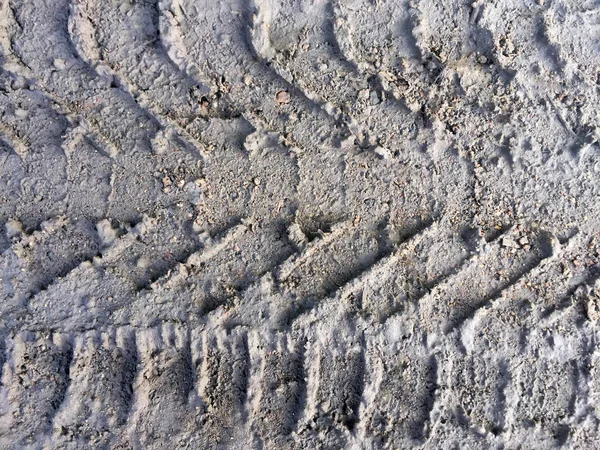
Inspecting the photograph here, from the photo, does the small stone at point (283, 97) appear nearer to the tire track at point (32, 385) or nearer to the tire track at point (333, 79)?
the tire track at point (333, 79)

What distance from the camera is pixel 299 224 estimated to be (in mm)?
1478

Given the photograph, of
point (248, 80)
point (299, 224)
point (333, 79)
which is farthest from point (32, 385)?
point (333, 79)

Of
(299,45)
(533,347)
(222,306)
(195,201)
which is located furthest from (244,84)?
(533,347)

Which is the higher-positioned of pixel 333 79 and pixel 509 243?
pixel 333 79

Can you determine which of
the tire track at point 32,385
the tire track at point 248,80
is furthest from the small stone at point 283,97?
the tire track at point 32,385

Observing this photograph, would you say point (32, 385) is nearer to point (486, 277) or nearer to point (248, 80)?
point (248, 80)

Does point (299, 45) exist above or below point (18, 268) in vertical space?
above

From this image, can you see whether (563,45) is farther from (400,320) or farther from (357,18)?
(400,320)

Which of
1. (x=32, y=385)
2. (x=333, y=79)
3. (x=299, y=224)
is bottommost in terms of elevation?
(x=32, y=385)

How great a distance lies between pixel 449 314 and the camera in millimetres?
1434

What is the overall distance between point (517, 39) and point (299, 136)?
0.74 metres

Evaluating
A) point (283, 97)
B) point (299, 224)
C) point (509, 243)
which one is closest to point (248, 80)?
point (283, 97)

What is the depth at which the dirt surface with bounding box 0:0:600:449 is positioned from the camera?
1.42 meters

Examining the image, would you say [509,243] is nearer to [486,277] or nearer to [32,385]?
[486,277]
